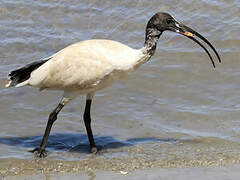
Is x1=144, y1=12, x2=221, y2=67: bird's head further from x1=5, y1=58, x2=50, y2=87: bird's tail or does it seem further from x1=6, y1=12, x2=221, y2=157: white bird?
x1=5, y1=58, x2=50, y2=87: bird's tail

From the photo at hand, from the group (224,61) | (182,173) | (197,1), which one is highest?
(197,1)

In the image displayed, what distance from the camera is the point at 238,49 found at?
1047 cm

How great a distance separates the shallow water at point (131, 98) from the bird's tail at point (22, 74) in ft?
2.39

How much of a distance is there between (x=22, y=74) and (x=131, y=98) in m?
1.95

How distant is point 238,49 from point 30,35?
11.6 feet

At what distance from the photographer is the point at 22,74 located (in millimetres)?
7832

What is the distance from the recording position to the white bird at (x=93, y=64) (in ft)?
24.2

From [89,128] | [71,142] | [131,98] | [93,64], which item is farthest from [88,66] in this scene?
[131,98]

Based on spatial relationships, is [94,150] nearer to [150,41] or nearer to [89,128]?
[89,128]

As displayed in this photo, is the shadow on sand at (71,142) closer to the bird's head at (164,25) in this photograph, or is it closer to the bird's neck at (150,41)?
the bird's neck at (150,41)

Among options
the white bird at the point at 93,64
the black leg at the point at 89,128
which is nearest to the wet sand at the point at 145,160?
the black leg at the point at 89,128

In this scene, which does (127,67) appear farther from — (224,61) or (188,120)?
(224,61)

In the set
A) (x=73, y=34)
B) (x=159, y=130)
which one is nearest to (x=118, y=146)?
(x=159, y=130)

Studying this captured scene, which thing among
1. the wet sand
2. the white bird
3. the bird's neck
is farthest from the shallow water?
the bird's neck
